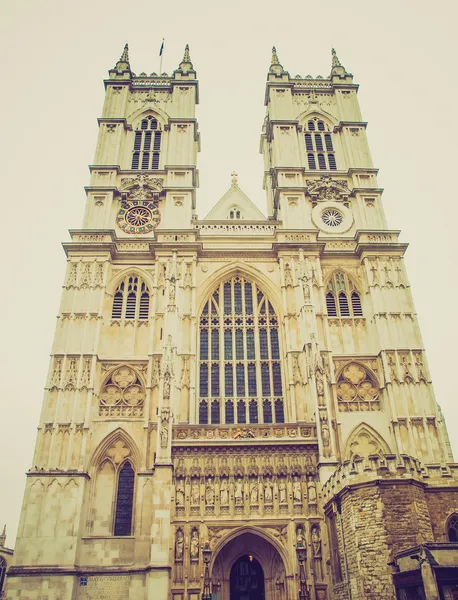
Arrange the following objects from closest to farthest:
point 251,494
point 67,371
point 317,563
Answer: point 317,563 → point 251,494 → point 67,371

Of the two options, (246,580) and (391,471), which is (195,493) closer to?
(246,580)

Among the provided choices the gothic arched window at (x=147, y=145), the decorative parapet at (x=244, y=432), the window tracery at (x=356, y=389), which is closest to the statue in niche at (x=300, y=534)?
the decorative parapet at (x=244, y=432)

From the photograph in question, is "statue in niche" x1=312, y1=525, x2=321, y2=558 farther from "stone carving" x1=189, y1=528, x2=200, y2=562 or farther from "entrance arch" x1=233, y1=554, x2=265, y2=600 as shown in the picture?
"stone carving" x1=189, y1=528, x2=200, y2=562

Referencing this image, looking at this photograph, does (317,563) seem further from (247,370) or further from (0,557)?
(0,557)

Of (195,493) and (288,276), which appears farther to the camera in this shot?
(288,276)

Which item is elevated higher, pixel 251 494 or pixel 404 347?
pixel 404 347

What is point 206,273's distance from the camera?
988 inches

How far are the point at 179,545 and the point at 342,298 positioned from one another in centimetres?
1285

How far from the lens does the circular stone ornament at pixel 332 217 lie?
88.1 feet

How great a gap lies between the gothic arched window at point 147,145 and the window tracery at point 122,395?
11969 mm

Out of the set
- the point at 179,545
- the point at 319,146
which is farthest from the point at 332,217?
the point at 179,545

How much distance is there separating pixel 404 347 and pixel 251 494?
9.02 metres

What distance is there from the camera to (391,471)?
589 inches

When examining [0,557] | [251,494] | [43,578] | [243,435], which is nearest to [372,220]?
[243,435]
